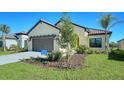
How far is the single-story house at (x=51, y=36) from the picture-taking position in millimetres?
22031

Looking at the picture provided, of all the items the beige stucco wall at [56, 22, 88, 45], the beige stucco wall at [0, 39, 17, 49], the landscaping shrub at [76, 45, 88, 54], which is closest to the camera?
the landscaping shrub at [76, 45, 88, 54]

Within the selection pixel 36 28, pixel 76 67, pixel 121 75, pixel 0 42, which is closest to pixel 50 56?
pixel 76 67

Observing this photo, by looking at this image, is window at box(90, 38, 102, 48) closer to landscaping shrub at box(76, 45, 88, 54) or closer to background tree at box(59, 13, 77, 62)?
landscaping shrub at box(76, 45, 88, 54)

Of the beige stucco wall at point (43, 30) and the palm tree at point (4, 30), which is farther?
the palm tree at point (4, 30)

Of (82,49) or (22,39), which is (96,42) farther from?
(22,39)

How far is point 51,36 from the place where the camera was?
2214cm

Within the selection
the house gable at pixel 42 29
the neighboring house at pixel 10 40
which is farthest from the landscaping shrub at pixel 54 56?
the neighboring house at pixel 10 40

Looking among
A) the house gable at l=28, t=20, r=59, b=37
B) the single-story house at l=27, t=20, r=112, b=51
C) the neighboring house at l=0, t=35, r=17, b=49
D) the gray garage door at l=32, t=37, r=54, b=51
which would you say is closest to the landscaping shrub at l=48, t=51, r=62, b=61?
the single-story house at l=27, t=20, r=112, b=51

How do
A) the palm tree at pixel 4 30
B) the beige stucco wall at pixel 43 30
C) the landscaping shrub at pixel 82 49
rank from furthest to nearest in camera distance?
the palm tree at pixel 4 30 < the beige stucco wall at pixel 43 30 < the landscaping shrub at pixel 82 49

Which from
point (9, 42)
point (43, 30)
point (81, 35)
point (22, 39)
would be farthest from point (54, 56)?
point (9, 42)

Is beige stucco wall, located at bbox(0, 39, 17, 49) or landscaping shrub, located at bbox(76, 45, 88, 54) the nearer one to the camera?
landscaping shrub, located at bbox(76, 45, 88, 54)

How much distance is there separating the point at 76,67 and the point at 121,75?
3.11 m

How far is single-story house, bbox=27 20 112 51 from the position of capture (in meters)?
22.0

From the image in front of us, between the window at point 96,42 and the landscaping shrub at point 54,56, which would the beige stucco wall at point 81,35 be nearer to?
the window at point 96,42
